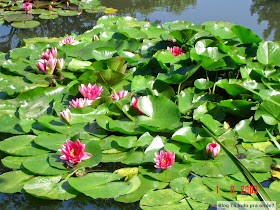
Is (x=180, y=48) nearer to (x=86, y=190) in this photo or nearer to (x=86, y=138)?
(x=86, y=138)

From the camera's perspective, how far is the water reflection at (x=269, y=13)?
14.2ft

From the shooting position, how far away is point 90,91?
8.64ft

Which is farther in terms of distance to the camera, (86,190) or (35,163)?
(35,163)

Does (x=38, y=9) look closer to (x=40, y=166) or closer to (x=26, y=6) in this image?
(x=26, y=6)

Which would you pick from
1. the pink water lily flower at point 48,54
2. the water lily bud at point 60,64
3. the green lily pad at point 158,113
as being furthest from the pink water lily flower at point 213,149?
the pink water lily flower at point 48,54

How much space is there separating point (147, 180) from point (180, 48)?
1.74 metres

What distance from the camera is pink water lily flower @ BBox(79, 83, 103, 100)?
2.61 m

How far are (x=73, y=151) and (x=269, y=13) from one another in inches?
164

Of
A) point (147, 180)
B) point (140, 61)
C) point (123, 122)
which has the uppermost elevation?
point (140, 61)

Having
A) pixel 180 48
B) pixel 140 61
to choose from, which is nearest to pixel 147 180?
pixel 140 61

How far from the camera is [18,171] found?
210cm

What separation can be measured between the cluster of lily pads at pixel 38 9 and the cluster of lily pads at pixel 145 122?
57.9 inches

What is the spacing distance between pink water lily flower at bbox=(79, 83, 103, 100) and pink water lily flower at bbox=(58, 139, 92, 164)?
62 centimetres

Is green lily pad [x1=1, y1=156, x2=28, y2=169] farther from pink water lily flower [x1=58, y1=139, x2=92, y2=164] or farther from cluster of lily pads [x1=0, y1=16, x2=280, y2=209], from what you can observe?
pink water lily flower [x1=58, y1=139, x2=92, y2=164]
